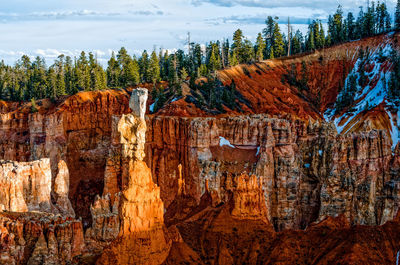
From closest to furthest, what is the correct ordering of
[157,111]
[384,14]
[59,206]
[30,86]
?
[59,206], [157,111], [30,86], [384,14]

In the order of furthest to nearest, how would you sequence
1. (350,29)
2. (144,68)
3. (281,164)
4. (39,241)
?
(350,29) < (144,68) < (281,164) < (39,241)

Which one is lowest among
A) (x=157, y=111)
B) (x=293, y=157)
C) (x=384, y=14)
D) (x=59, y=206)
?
(x=59, y=206)

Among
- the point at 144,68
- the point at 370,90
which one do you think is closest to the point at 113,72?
the point at 144,68

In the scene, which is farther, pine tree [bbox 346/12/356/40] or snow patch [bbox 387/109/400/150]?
pine tree [bbox 346/12/356/40]

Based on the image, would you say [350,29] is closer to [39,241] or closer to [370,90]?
[370,90]

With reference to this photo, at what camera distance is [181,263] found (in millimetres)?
28297

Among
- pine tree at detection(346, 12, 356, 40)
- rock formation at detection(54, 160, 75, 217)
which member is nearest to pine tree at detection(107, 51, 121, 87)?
rock formation at detection(54, 160, 75, 217)

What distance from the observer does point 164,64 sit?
349 feet

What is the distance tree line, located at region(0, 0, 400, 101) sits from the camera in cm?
8831

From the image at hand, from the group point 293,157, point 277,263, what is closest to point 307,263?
point 277,263

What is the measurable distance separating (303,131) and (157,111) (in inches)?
782

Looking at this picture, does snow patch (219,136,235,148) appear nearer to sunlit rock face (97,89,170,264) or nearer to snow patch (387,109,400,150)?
snow patch (387,109,400,150)

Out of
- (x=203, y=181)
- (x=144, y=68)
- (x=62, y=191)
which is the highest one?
(x=144, y=68)

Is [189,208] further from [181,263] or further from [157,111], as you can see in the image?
[157,111]
